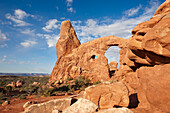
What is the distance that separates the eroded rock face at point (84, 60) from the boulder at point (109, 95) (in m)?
17.0

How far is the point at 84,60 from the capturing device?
2470 cm

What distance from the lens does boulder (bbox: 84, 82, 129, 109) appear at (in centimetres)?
603

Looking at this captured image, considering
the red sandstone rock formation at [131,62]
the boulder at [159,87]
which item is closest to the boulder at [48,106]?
the red sandstone rock formation at [131,62]

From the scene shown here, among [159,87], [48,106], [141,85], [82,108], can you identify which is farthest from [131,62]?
[48,106]

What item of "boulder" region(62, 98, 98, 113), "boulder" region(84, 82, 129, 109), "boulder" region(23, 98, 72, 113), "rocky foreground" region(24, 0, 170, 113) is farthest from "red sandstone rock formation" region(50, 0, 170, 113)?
"boulder" region(23, 98, 72, 113)

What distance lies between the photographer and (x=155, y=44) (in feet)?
15.1

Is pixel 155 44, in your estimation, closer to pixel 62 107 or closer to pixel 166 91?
pixel 166 91

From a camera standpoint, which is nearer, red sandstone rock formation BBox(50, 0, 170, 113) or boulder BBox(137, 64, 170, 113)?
boulder BBox(137, 64, 170, 113)

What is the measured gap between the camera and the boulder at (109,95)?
6.03 metres

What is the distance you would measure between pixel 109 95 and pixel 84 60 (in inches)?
734

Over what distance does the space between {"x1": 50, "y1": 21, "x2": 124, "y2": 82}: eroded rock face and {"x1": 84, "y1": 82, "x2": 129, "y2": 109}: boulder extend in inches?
671

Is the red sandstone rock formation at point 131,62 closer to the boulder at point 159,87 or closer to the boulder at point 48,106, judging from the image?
the boulder at point 159,87

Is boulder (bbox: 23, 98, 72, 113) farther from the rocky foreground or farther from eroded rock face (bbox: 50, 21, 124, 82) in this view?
eroded rock face (bbox: 50, 21, 124, 82)

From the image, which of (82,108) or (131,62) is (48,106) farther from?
(131,62)
